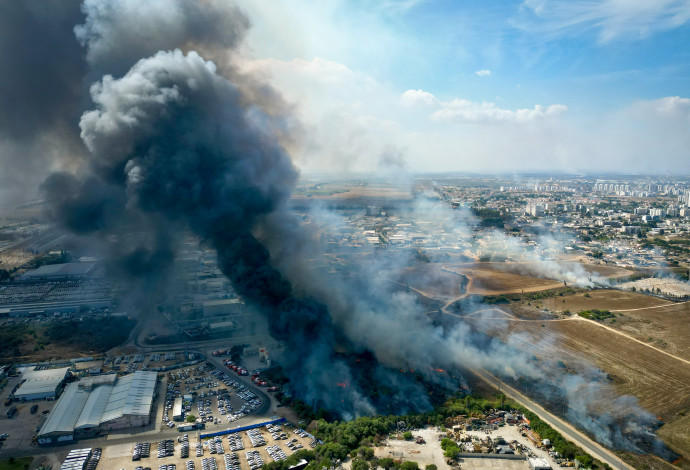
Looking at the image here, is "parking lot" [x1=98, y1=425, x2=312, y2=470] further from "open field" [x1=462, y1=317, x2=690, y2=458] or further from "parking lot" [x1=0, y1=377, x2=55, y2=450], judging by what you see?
"open field" [x1=462, y1=317, x2=690, y2=458]

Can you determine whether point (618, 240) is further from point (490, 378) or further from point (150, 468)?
point (150, 468)

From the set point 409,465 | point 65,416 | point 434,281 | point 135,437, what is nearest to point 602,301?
point 434,281

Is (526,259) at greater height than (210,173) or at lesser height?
lesser

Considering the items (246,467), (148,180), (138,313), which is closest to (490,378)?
(246,467)

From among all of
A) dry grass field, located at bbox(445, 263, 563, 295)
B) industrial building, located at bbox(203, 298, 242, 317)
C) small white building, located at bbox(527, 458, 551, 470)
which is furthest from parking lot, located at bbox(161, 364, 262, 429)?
dry grass field, located at bbox(445, 263, 563, 295)

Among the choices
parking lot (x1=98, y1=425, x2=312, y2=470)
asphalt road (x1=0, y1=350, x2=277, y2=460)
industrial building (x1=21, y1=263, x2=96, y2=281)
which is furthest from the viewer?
industrial building (x1=21, y1=263, x2=96, y2=281)

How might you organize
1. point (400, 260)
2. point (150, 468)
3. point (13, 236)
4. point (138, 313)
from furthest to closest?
1. point (400, 260)
2. point (13, 236)
3. point (138, 313)
4. point (150, 468)

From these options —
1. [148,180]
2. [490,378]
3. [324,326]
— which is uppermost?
[148,180]

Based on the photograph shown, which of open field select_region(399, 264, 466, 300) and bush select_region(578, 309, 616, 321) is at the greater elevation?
open field select_region(399, 264, 466, 300)
